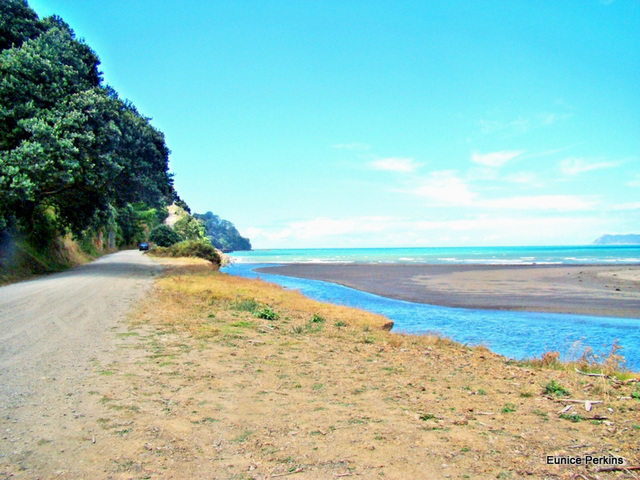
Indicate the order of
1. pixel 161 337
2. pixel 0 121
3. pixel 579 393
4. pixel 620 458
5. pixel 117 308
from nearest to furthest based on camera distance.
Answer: pixel 620 458, pixel 579 393, pixel 161 337, pixel 117 308, pixel 0 121

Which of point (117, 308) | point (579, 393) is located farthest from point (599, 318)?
point (117, 308)

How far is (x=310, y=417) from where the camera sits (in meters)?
6.02

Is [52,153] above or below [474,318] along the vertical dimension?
above

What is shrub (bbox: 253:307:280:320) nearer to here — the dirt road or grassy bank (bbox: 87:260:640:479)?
grassy bank (bbox: 87:260:640:479)

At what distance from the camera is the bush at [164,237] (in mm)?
69625

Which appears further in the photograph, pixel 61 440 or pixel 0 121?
pixel 0 121

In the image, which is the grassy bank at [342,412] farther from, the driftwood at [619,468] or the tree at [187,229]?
the tree at [187,229]

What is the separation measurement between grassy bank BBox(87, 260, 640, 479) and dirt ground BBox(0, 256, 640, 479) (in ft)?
0.08

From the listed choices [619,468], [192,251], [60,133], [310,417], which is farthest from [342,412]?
[192,251]

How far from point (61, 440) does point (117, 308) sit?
11021 millimetres

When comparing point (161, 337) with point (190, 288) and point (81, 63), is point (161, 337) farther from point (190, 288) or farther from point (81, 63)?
point (81, 63)

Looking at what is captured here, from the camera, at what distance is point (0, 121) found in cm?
2291

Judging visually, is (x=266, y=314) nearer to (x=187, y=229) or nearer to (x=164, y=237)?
(x=164, y=237)

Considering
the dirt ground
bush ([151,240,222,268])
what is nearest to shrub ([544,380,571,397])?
the dirt ground
